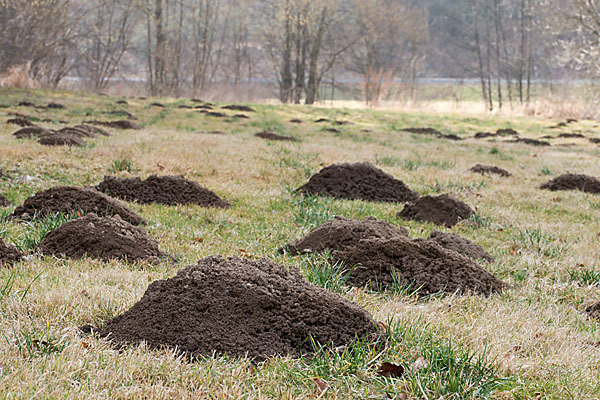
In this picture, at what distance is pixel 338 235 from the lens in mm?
4367

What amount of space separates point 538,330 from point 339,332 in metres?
1.26

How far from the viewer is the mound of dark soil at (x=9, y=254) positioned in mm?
3582

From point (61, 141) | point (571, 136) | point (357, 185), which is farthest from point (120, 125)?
point (571, 136)

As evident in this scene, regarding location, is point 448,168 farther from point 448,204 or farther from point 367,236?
point 367,236

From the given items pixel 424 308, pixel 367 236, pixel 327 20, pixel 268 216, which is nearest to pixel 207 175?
pixel 268 216

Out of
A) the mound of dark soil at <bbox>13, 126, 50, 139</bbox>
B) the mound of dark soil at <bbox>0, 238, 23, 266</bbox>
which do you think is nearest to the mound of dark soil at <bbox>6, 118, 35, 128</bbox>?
the mound of dark soil at <bbox>13, 126, 50, 139</bbox>

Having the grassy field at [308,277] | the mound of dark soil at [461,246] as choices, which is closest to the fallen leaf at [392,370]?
the grassy field at [308,277]

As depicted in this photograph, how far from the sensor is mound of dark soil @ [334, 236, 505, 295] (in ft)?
12.0

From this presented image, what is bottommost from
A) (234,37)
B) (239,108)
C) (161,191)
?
(161,191)

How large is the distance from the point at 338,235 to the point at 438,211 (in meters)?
2.39

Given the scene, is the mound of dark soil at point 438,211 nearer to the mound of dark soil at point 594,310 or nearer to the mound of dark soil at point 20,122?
the mound of dark soil at point 594,310

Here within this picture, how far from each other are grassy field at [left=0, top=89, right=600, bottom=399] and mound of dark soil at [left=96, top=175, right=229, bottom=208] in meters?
0.29

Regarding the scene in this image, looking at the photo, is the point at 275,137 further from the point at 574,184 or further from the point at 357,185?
the point at 574,184

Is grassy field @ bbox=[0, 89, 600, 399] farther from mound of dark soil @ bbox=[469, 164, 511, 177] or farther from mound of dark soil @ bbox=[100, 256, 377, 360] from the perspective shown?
mound of dark soil @ bbox=[469, 164, 511, 177]
